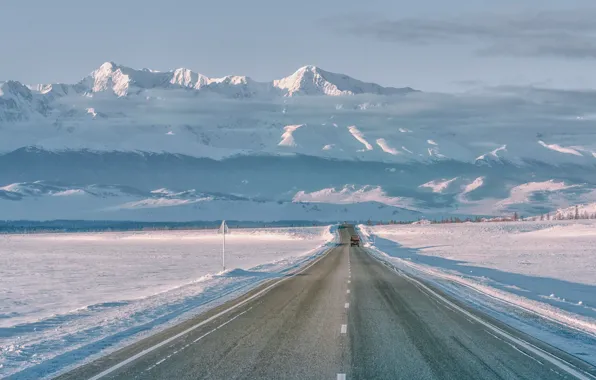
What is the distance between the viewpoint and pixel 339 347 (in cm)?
1598

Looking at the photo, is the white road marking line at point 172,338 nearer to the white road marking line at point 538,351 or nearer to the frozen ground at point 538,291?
the white road marking line at point 538,351

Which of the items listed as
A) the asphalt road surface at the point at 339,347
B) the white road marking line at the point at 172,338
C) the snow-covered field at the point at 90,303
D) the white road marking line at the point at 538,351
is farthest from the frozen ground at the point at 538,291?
the snow-covered field at the point at 90,303

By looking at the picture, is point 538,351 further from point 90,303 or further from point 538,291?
point 538,291

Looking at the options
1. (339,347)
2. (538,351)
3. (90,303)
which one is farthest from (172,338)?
(90,303)

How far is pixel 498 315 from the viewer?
72.9 ft

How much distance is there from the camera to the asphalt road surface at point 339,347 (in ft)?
44.2

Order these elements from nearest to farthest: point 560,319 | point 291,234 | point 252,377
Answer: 1. point 252,377
2. point 560,319
3. point 291,234

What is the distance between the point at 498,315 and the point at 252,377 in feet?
36.2

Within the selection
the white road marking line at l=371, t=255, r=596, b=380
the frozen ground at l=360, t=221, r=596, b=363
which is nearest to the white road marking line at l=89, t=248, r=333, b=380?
the white road marking line at l=371, t=255, r=596, b=380

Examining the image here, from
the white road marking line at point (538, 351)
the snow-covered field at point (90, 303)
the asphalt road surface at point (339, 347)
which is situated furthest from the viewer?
the snow-covered field at point (90, 303)

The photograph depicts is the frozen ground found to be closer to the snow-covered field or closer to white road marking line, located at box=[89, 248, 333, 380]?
white road marking line, located at box=[89, 248, 333, 380]

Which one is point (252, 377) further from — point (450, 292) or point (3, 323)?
point (450, 292)

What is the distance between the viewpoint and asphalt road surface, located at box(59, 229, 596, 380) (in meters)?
13.5

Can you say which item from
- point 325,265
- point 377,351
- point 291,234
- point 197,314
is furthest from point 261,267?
point 291,234
